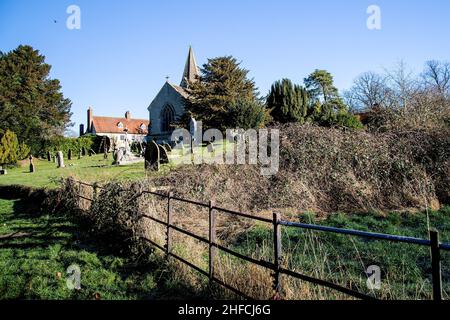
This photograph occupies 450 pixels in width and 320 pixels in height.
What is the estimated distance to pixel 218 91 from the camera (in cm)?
3816

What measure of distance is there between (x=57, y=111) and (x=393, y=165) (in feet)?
149

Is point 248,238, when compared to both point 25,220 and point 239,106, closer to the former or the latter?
point 25,220

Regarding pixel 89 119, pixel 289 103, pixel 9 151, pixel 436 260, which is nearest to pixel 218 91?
pixel 289 103

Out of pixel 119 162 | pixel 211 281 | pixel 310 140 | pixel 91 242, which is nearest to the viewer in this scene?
pixel 211 281

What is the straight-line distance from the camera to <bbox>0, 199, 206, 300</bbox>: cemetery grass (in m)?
4.76

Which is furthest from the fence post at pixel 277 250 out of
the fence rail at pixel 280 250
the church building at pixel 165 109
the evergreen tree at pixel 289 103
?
the church building at pixel 165 109

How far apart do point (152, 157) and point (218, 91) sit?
23.1 m

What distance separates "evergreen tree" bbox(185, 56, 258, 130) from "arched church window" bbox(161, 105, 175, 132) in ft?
27.0

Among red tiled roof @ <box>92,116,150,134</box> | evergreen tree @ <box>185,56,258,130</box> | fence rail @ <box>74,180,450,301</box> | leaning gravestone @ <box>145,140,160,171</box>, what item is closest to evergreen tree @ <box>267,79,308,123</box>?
evergreen tree @ <box>185,56,258,130</box>

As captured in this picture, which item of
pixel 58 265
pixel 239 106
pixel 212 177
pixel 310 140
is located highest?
pixel 239 106

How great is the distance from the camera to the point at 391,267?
543 cm

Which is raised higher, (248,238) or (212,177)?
Result: (212,177)

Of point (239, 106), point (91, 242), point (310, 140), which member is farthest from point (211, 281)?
point (239, 106)

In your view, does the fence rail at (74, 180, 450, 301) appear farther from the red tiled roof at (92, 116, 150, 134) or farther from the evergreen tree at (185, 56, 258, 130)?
the red tiled roof at (92, 116, 150, 134)
